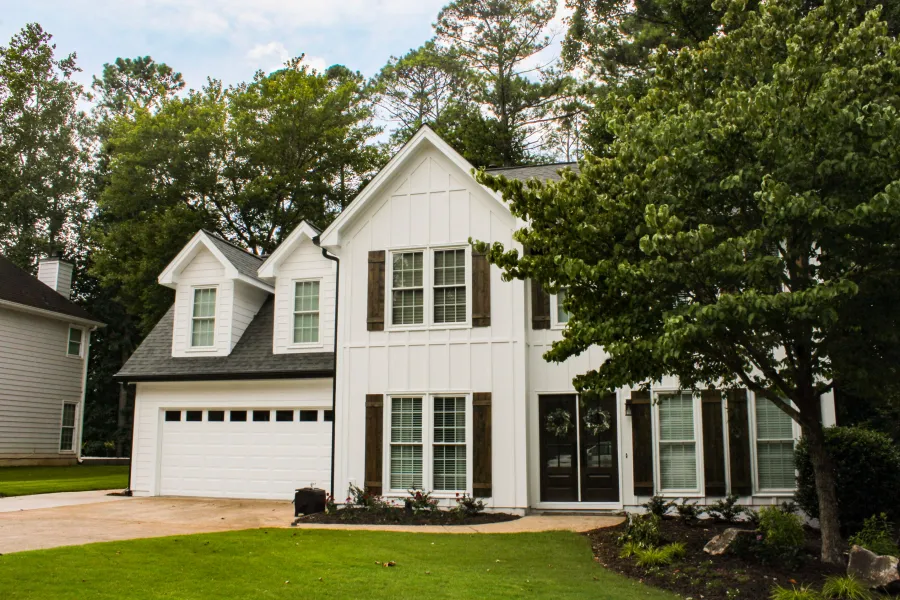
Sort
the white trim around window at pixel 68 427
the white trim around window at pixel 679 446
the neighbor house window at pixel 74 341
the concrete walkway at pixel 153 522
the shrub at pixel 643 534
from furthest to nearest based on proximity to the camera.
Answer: the neighbor house window at pixel 74 341, the white trim around window at pixel 68 427, the white trim around window at pixel 679 446, the concrete walkway at pixel 153 522, the shrub at pixel 643 534

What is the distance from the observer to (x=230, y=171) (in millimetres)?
32375

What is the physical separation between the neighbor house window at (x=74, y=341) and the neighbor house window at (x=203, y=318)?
13.4m

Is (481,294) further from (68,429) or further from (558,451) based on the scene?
(68,429)

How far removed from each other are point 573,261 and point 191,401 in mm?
12196

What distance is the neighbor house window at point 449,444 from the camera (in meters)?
14.7

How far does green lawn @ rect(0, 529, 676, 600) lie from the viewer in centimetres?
772

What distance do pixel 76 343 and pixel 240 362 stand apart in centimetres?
1526

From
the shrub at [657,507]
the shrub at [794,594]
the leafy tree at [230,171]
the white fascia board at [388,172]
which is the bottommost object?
the shrub at [794,594]

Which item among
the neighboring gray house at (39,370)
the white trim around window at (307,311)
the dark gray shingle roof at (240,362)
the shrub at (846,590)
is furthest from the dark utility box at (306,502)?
the neighboring gray house at (39,370)

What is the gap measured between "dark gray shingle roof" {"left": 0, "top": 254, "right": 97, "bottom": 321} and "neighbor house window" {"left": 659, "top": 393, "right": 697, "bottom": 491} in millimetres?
22025

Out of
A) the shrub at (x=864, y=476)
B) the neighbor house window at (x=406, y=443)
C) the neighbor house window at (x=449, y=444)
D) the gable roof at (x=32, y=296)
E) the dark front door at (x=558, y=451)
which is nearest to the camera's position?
the shrub at (x=864, y=476)

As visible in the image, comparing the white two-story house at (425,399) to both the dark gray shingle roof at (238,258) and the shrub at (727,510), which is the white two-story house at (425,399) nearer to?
the dark gray shingle roof at (238,258)

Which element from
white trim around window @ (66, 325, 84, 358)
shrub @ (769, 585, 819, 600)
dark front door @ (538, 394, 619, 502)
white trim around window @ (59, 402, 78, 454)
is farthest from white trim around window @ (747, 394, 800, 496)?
white trim around window @ (66, 325, 84, 358)

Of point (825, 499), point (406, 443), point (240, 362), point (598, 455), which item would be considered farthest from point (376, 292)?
point (825, 499)
